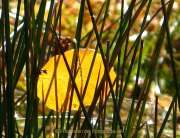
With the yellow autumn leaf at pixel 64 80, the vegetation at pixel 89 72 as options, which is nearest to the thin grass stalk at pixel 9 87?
the vegetation at pixel 89 72

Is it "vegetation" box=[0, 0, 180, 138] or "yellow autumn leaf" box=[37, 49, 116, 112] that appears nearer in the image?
"vegetation" box=[0, 0, 180, 138]

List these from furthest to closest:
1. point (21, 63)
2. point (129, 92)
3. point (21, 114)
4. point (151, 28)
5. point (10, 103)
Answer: point (151, 28) → point (129, 92) → point (21, 114) → point (21, 63) → point (10, 103)

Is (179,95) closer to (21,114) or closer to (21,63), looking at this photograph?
(21,63)

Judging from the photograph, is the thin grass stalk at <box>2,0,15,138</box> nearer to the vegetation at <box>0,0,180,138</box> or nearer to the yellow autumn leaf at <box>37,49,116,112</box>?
the vegetation at <box>0,0,180,138</box>

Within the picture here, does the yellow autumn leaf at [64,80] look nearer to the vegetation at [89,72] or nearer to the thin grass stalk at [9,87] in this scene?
the vegetation at [89,72]

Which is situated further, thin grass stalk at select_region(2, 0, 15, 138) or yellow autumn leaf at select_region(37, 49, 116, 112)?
yellow autumn leaf at select_region(37, 49, 116, 112)

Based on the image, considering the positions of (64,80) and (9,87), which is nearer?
(9,87)

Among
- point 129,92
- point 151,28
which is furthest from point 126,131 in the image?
point 151,28

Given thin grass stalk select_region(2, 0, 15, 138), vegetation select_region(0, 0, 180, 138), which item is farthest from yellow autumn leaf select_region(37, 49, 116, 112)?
thin grass stalk select_region(2, 0, 15, 138)
